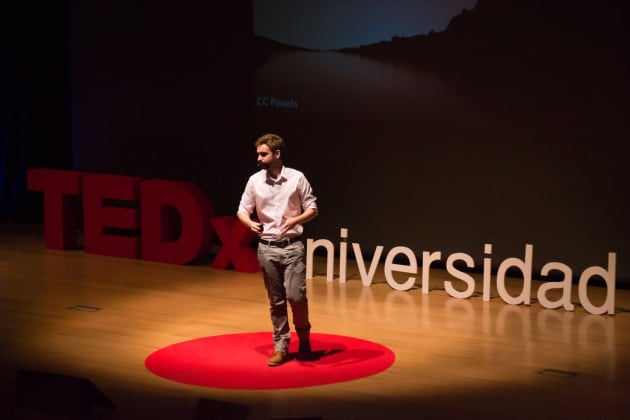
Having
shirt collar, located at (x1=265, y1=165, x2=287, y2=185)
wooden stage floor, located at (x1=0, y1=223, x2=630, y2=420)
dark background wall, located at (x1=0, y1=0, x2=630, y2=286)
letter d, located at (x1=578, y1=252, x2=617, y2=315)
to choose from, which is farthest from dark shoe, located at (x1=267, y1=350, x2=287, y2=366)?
dark background wall, located at (x1=0, y1=0, x2=630, y2=286)

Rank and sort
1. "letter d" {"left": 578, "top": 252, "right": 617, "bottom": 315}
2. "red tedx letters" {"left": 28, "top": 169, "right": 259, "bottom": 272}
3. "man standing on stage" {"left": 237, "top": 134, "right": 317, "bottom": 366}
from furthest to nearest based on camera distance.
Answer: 1. "red tedx letters" {"left": 28, "top": 169, "right": 259, "bottom": 272}
2. "letter d" {"left": 578, "top": 252, "right": 617, "bottom": 315}
3. "man standing on stage" {"left": 237, "top": 134, "right": 317, "bottom": 366}

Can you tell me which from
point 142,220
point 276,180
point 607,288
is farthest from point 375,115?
point 276,180

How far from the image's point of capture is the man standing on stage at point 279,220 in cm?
663

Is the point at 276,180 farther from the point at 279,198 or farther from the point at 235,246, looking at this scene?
the point at 235,246

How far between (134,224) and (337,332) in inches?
142

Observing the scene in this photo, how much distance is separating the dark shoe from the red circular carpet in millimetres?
30

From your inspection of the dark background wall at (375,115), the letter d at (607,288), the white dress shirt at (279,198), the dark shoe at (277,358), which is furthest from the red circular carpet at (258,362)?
the dark background wall at (375,115)

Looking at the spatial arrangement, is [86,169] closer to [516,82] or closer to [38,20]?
[38,20]

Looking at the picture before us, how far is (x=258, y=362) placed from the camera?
682 cm

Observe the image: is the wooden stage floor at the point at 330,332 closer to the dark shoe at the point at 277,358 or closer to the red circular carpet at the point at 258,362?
the red circular carpet at the point at 258,362

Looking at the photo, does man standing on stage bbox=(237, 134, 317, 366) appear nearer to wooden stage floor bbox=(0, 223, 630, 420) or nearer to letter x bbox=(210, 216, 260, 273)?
wooden stage floor bbox=(0, 223, 630, 420)

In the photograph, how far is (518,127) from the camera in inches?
380

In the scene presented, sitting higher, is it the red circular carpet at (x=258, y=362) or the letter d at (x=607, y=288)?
the letter d at (x=607, y=288)

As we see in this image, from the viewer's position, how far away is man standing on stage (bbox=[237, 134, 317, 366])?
6629mm
